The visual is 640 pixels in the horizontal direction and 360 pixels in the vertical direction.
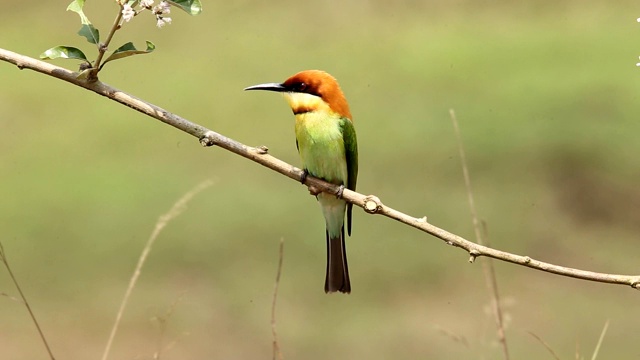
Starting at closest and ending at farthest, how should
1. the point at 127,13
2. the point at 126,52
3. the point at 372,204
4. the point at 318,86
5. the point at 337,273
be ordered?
the point at 127,13, the point at 126,52, the point at 372,204, the point at 318,86, the point at 337,273

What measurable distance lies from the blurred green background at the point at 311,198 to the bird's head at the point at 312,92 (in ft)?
4.48

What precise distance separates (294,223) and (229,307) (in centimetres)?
56

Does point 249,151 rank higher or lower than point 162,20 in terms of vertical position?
lower

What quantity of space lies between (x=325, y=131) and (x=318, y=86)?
114 mm

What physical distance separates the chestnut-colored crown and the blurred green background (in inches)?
54.3

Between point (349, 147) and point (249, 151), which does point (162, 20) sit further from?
point (349, 147)

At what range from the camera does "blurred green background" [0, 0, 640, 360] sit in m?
4.69

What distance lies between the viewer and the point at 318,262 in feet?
16.3

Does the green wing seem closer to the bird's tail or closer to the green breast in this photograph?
the green breast

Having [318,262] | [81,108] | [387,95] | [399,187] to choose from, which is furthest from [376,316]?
[81,108]

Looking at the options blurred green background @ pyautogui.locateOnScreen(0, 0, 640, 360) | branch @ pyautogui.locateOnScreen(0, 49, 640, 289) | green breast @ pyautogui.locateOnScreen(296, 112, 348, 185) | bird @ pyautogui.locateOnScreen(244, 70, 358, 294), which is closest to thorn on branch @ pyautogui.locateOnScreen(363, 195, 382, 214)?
branch @ pyautogui.locateOnScreen(0, 49, 640, 289)

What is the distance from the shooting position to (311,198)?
211 inches

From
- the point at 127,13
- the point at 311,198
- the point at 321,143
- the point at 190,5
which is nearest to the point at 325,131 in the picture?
the point at 321,143

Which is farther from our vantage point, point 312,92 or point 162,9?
point 312,92
